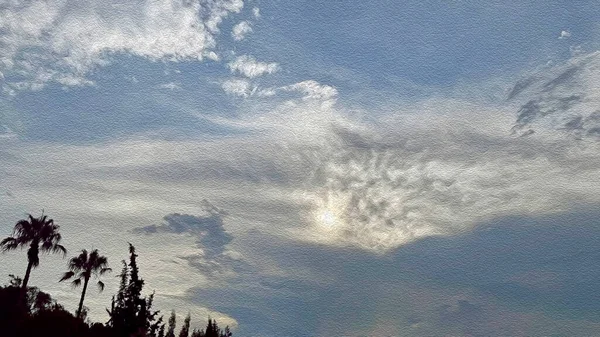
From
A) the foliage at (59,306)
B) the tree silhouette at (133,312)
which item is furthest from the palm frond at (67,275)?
the tree silhouette at (133,312)

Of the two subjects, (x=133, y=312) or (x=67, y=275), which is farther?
(x=67, y=275)

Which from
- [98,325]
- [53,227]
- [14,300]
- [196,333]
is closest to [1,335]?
[14,300]

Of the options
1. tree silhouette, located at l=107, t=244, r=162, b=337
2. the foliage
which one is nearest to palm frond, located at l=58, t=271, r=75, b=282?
the foliage

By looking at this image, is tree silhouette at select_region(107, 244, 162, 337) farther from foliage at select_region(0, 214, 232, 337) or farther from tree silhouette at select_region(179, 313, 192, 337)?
tree silhouette at select_region(179, 313, 192, 337)

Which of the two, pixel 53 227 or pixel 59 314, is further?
pixel 53 227

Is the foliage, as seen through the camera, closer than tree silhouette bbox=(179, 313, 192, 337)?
Yes

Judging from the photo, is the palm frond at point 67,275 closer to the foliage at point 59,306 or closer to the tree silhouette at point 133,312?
the foliage at point 59,306

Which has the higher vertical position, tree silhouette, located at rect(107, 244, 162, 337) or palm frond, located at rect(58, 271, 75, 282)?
palm frond, located at rect(58, 271, 75, 282)

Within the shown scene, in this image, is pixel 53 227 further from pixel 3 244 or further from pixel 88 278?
pixel 88 278

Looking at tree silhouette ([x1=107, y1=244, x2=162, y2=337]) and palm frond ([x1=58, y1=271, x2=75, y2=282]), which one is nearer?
tree silhouette ([x1=107, y1=244, x2=162, y2=337])

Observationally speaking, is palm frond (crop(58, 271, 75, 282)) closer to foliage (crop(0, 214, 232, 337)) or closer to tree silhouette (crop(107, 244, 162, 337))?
foliage (crop(0, 214, 232, 337))

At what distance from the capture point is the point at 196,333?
8881 cm

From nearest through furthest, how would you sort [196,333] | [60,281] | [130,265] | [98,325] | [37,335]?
[130,265]
[37,335]
[98,325]
[60,281]
[196,333]

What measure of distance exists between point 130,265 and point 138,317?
436cm
